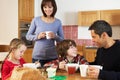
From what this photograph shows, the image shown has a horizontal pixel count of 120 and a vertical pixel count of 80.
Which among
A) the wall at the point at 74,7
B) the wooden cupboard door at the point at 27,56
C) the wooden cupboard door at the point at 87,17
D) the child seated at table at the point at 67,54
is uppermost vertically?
the wall at the point at 74,7

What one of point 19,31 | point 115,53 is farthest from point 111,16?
point 115,53

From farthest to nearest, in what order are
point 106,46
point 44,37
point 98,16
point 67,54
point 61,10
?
point 61,10 → point 98,16 → point 44,37 → point 67,54 → point 106,46

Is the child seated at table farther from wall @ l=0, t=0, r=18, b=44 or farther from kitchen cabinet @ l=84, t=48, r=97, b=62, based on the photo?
wall @ l=0, t=0, r=18, b=44

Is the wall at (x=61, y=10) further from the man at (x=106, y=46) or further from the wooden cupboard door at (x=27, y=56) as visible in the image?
the man at (x=106, y=46)

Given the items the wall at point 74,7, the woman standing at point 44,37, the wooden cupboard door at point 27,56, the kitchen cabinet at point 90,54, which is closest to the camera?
the woman standing at point 44,37

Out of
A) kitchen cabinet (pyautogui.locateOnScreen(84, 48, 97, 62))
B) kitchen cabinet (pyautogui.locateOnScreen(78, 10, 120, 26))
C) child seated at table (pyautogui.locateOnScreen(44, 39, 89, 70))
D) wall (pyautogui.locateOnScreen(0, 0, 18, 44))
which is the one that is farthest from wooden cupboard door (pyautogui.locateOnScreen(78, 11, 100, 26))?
child seated at table (pyautogui.locateOnScreen(44, 39, 89, 70))

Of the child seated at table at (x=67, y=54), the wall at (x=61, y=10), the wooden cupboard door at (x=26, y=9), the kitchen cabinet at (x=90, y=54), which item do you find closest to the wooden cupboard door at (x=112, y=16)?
the wall at (x=61, y=10)

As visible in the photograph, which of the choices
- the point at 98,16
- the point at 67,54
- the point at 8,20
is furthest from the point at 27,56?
the point at 67,54

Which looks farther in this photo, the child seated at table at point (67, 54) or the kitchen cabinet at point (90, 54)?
the kitchen cabinet at point (90, 54)

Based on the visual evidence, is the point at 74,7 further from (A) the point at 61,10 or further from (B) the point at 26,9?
(B) the point at 26,9

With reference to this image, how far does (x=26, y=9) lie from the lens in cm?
577

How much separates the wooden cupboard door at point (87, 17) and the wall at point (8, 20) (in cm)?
149

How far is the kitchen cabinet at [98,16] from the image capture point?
16.7 ft

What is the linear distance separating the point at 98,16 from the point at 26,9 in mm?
1761
